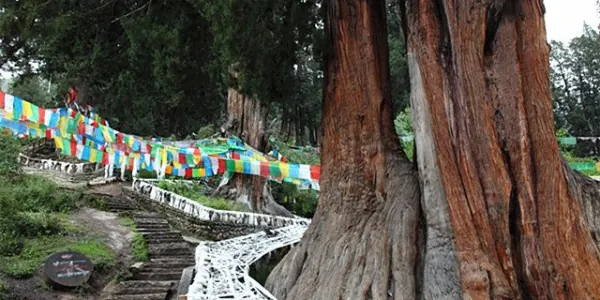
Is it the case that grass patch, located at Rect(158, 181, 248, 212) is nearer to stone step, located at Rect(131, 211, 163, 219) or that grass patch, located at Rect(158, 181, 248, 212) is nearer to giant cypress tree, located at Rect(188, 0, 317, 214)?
stone step, located at Rect(131, 211, 163, 219)

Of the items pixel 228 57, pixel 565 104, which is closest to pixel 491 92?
pixel 228 57

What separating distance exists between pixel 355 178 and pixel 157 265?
181 inches

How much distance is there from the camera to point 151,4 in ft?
28.7

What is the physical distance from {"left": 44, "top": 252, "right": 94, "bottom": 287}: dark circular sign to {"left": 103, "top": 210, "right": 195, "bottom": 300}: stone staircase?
55cm

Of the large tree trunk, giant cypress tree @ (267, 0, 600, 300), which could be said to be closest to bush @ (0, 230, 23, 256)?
giant cypress tree @ (267, 0, 600, 300)

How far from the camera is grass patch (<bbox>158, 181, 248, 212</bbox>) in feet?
39.3

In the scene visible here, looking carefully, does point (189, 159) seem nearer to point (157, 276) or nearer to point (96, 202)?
point (96, 202)

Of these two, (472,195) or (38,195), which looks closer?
(472,195)

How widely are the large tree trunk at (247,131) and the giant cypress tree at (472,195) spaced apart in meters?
7.67

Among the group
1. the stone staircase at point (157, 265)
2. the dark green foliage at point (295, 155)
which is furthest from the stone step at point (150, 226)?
the dark green foliage at point (295, 155)

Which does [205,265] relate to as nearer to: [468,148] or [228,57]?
[228,57]

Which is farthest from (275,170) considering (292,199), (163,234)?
(292,199)

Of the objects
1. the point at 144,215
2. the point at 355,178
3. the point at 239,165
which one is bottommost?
the point at 144,215

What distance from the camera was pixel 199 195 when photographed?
13922 millimetres
